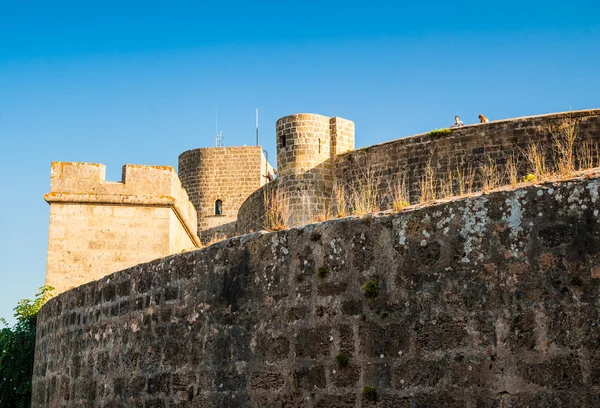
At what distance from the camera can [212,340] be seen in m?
5.88

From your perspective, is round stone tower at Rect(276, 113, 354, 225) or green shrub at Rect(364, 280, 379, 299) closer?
green shrub at Rect(364, 280, 379, 299)

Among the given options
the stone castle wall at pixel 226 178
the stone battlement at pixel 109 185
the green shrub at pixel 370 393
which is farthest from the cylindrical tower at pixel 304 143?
the green shrub at pixel 370 393

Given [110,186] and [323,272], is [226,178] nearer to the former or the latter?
[110,186]

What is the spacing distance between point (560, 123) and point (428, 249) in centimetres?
1229

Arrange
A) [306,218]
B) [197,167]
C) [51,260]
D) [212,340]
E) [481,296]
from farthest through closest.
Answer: [197,167] → [306,218] → [51,260] → [212,340] → [481,296]

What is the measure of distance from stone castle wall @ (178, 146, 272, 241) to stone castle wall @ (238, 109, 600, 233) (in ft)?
39.0

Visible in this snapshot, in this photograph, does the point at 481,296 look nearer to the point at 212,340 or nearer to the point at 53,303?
the point at 212,340

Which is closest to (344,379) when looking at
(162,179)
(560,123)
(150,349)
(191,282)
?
(191,282)

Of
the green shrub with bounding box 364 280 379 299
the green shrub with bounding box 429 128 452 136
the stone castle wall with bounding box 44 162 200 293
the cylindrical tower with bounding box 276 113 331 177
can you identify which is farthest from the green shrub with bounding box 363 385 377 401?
the cylindrical tower with bounding box 276 113 331 177

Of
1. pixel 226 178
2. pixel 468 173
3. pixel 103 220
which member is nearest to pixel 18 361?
pixel 103 220

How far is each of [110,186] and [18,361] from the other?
348 centimetres

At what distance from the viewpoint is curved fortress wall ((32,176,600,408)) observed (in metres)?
4.11

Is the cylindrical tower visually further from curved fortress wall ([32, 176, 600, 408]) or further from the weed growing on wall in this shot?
curved fortress wall ([32, 176, 600, 408])

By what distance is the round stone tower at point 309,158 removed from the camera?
1942cm
